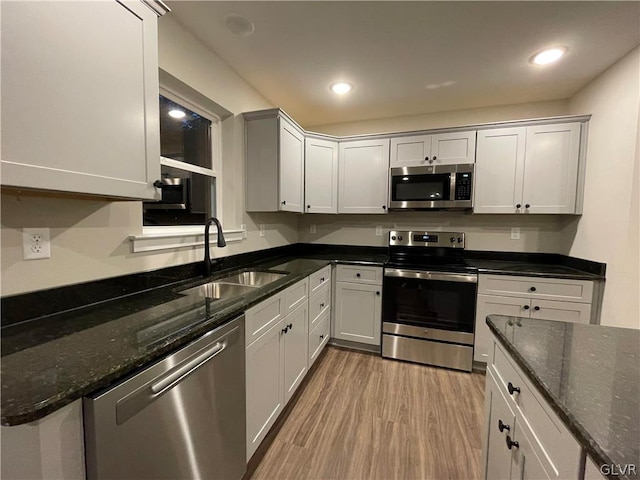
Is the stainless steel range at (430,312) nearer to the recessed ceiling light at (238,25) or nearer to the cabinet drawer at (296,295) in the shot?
→ the cabinet drawer at (296,295)

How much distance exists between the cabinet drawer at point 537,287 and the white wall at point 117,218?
2.18 m

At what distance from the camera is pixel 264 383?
1.53 metres

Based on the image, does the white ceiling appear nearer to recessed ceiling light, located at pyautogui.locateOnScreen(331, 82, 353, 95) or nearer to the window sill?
recessed ceiling light, located at pyautogui.locateOnScreen(331, 82, 353, 95)

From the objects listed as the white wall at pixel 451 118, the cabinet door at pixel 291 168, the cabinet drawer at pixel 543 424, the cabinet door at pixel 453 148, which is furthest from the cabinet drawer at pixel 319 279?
the white wall at pixel 451 118

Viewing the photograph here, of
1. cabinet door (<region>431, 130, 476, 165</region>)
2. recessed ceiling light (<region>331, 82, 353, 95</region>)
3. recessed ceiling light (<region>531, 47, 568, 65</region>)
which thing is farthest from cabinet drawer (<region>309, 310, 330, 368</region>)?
recessed ceiling light (<region>531, 47, 568, 65</region>)

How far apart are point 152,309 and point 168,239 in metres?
0.54

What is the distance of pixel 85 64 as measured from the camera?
2.94ft

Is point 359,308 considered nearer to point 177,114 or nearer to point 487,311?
point 487,311

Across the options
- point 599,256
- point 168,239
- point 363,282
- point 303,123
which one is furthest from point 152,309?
point 599,256

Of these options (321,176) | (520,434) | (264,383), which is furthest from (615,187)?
(264,383)

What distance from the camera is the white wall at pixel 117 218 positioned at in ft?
3.29

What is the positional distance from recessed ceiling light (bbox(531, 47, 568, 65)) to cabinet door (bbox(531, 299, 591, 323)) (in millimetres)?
1849

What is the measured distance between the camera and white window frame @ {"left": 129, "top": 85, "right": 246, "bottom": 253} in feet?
5.01

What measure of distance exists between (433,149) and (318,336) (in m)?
2.14
